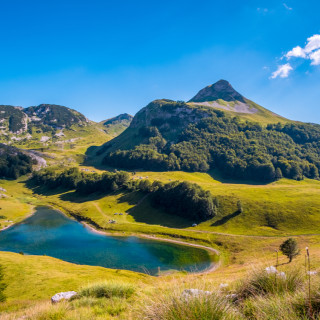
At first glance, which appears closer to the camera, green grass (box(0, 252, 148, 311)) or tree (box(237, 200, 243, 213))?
green grass (box(0, 252, 148, 311))

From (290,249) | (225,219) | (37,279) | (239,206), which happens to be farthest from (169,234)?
(37,279)

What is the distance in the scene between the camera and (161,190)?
118 metres

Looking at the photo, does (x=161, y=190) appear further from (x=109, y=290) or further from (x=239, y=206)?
(x=109, y=290)

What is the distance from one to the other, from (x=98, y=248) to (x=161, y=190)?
5166 centimetres

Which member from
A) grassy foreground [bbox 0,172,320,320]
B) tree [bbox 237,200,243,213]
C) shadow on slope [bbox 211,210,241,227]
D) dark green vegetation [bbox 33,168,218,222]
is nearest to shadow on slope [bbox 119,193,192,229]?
grassy foreground [bbox 0,172,320,320]

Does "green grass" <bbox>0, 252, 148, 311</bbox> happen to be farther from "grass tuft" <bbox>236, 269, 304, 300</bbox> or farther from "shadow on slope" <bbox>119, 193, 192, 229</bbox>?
"shadow on slope" <bbox>119, 193, 192, 229</bbox>

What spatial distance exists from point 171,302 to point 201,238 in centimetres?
8165

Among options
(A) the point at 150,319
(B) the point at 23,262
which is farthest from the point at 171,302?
(B) the point at 23,262

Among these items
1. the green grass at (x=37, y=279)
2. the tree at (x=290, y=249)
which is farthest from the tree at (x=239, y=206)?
the green grass at (x=37, y=279)

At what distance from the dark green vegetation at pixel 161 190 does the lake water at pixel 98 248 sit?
2664cm

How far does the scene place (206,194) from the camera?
10300cm

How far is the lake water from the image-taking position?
2504 inches

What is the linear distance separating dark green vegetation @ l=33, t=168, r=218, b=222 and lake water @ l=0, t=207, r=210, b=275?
26.6 meters

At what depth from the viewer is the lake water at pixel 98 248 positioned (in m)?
63.6
